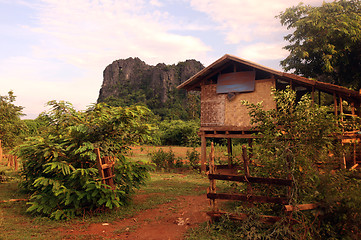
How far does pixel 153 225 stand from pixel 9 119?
38.3 ft

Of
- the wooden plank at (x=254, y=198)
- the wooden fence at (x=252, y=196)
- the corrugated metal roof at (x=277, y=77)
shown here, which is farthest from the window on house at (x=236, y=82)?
the wooden plank at (x=254, y=198)

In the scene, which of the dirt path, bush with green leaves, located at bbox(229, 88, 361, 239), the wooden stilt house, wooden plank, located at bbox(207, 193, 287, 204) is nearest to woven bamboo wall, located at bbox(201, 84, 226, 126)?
the wooden stilt house

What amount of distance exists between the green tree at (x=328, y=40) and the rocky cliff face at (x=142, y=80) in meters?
59.3

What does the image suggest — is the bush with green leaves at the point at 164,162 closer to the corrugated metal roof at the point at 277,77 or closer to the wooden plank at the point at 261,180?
the corrugated metal roof at the point at 277,77

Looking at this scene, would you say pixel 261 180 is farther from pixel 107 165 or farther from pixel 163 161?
pixel 163 161

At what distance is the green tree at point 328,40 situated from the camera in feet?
58.7

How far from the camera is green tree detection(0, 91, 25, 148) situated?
14227 millimetres

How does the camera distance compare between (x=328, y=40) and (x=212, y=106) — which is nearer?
(x=212, y=106)

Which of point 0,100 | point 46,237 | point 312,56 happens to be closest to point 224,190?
point 46,237

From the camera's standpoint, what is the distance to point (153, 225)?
23.0 feet

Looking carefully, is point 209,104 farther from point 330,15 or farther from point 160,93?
point 160,93

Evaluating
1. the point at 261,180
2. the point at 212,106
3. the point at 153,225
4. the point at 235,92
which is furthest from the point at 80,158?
the point at 235,92

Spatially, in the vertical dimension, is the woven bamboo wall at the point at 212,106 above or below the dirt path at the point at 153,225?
above

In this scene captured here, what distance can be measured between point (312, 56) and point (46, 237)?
20856 mm
